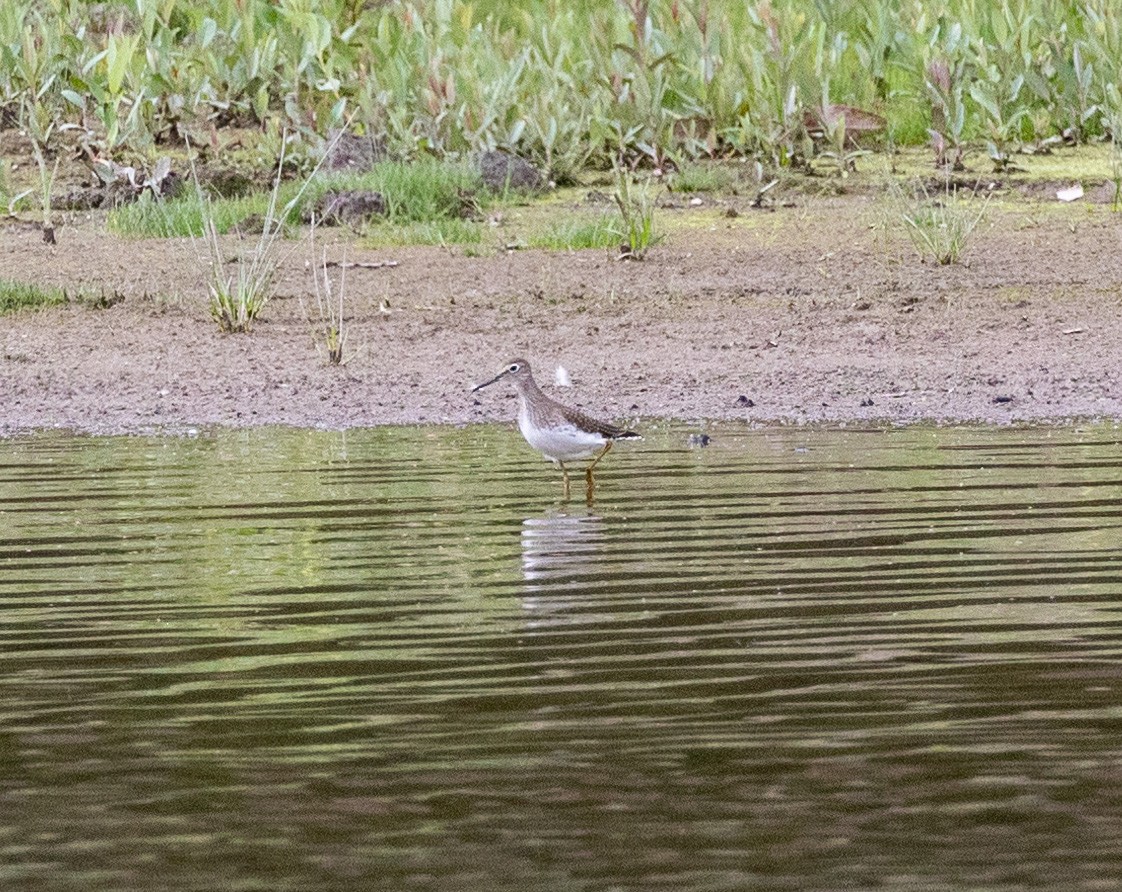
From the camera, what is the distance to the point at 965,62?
16.5 metres

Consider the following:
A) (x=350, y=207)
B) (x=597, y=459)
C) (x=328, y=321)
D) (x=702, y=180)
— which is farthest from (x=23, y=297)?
(x=597, y=459)

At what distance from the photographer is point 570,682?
17.6ft

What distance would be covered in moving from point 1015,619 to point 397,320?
294 inches

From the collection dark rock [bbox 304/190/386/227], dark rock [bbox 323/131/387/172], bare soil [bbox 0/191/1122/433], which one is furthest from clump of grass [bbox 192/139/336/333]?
dark rock [bbox 323/131/387/172]

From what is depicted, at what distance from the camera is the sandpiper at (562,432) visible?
9.13m

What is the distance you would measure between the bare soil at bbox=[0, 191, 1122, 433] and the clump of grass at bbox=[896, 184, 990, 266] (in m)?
0.12

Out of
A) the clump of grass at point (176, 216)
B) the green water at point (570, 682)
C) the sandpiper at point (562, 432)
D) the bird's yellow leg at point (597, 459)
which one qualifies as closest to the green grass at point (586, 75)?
the clump of grass at point (176, 216)

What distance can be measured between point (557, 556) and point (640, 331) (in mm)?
5500

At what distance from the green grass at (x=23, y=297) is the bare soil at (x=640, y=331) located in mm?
126

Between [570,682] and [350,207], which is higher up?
[350,207]

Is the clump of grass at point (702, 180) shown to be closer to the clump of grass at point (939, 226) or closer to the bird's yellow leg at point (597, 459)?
the clump of grass at point (939, 226)

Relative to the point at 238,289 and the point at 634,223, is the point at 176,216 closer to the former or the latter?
the point at 238,289

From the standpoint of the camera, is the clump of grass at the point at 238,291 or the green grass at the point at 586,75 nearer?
the clump of grass at the point at 238,291

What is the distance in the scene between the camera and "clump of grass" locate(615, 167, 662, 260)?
13930mm
